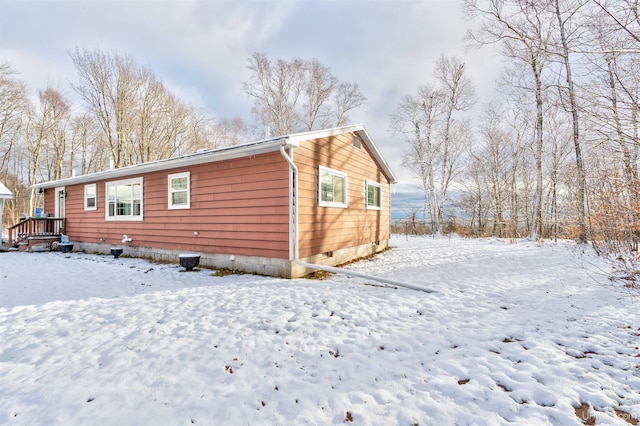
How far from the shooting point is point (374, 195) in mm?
10805

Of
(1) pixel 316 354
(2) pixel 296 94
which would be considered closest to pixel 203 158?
(1) pixel 316 354

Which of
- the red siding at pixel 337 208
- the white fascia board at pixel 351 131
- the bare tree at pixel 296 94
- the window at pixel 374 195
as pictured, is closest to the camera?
the white fascia board at pixel 351 131

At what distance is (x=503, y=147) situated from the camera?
1923 cm

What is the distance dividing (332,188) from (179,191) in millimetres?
4515

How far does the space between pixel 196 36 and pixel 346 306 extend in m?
11.8

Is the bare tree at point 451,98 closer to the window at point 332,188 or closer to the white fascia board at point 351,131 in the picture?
the white fascia board at point 351,131

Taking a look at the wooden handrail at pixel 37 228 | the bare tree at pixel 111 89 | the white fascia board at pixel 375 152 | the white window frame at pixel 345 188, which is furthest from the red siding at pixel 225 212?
A: the bare tree at pixel 111 89

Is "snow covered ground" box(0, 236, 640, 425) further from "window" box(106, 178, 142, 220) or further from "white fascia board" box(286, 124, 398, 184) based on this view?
"window" box(106, 178, 142, 220)

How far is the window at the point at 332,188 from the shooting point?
285 inches

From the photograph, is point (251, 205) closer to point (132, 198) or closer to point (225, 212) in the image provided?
point (225, 212)

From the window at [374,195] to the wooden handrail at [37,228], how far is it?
13.0 m

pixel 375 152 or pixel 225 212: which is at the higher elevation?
pixel 375 152

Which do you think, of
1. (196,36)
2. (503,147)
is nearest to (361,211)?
(196,36)

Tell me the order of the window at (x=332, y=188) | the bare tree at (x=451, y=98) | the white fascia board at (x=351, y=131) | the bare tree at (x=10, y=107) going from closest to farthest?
the white fascia board at (x=351, y=131) → the window at (x=332, y=188) → the bare tree at (x=10, y=107) → the bare tree at (x=451, y=98)
